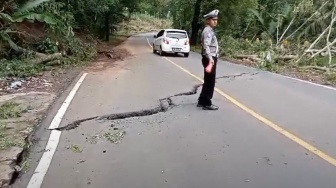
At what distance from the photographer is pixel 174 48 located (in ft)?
72.2

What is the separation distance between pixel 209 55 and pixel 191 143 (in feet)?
8.40

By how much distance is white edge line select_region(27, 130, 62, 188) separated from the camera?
4.24 metres

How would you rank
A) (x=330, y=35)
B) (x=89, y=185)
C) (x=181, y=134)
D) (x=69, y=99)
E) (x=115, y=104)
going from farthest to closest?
(x=330, y=35) < (x=69, y=99) < (x=115, y=104) < (x=181, y=134) < (x=89, y=185)

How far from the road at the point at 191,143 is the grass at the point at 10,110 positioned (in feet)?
1.97

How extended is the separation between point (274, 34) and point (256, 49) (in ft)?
11.2

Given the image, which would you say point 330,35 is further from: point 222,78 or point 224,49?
point 222,78

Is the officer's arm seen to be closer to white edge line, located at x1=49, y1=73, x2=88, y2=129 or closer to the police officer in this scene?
the police officer

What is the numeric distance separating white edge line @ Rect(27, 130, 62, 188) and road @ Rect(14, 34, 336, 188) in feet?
0.05

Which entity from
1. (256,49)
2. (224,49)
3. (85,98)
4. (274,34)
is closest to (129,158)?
(85,98)

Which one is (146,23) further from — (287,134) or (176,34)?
(287,134)

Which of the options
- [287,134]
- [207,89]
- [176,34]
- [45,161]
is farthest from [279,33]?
[45,161]

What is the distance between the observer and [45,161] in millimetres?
4863

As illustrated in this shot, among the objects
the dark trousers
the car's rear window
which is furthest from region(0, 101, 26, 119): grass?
the car's rear window

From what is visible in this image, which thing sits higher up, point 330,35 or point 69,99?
point 330,35
